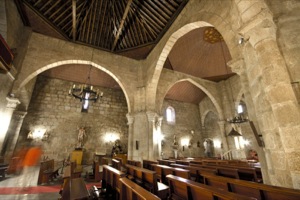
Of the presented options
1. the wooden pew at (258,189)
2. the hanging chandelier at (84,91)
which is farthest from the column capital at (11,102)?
the wooden pew at (258,189)

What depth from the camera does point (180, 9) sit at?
5715 mm


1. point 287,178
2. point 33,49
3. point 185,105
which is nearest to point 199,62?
point 185,105

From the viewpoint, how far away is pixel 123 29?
23.3 ft

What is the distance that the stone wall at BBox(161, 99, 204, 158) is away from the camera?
1199 centimetres

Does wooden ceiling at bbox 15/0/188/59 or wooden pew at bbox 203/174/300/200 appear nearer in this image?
wooden pew at bbox 203/174/300/200

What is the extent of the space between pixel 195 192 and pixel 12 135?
10227mm

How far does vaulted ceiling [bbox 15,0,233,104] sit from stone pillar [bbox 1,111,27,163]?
315cm

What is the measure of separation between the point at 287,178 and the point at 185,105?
1226 centimetres

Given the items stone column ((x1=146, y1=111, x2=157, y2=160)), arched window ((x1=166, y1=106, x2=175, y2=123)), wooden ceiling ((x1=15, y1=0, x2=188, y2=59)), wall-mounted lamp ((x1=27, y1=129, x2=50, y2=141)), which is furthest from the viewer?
arched window ((x1=166, y1=106, x2=175, y2=123))

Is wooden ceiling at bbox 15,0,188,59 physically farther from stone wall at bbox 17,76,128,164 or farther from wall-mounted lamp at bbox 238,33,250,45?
stone wall at bbox 17,76,128,164

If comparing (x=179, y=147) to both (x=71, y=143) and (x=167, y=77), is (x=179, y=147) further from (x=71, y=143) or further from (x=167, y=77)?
(x=71, y=143)

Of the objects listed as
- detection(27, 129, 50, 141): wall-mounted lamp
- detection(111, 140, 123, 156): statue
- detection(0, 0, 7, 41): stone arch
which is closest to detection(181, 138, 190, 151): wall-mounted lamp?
detection(111, 140, 123, 156): statue

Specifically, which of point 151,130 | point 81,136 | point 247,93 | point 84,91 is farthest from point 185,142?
point 247,93

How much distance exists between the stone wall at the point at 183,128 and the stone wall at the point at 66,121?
3539 millimetres
